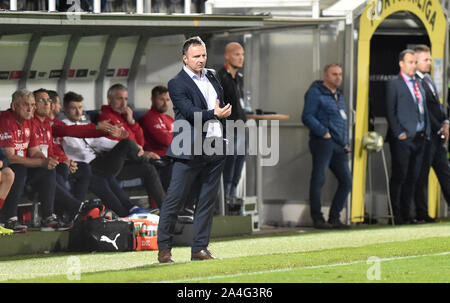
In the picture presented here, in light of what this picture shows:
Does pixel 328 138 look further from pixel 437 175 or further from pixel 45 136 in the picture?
pixel 45 136

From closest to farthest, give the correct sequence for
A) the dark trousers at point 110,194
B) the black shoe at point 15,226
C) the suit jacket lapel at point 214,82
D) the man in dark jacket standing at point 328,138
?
the suit jacket lapel at point 214,82 → the black shoe at point 15,226 → the dark trousers at point 110,194 → the man in dark jacket standing at point 328,138

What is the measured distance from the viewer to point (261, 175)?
1471 centimetres

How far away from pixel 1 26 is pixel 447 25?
22.9 feet

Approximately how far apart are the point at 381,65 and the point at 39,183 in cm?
601

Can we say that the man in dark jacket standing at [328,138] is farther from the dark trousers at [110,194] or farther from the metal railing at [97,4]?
the dark trousers at [110,194]

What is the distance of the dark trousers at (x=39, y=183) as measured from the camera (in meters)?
11.6

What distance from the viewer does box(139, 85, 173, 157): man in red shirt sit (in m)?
13.5

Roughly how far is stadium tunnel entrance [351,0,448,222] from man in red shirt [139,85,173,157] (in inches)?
105

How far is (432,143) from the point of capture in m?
15.3

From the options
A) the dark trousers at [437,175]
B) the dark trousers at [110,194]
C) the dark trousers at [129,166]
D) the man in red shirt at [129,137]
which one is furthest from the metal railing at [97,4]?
the dark trousers at [437,175]

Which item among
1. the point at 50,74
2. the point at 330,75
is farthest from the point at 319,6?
the point at 50,74

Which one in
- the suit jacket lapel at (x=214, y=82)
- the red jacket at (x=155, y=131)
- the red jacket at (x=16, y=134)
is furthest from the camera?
the red jacket at (x=155, y=131)

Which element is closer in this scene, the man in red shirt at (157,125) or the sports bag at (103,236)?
the sports bag at (103,236)

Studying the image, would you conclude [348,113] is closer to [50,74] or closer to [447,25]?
[447,25]
